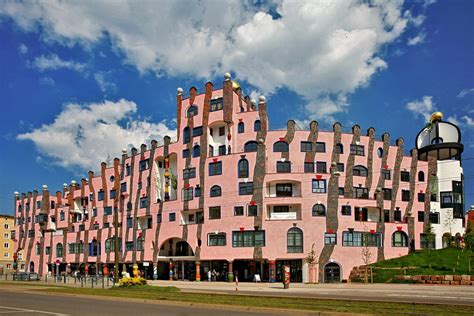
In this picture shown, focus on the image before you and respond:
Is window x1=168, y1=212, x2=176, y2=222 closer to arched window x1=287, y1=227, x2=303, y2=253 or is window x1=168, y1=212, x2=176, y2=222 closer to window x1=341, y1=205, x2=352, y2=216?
arched window x1=287, y1=227, x2=303, y2=253

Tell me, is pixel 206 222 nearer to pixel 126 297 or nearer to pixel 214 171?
pixel 214 171

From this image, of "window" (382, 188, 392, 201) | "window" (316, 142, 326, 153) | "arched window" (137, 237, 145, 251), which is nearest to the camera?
"window" (316, 142, 326, 153)

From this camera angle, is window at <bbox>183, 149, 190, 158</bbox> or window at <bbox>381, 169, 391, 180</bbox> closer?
window at <bbox>381, 169, 391, 180</bbox>

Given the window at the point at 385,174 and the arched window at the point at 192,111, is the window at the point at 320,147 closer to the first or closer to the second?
the window at the point at 385,174

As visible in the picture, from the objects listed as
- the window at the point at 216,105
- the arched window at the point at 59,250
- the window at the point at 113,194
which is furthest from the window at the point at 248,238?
the arched window at the point at 59,250

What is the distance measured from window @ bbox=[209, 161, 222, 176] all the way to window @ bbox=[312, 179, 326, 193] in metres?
12.4

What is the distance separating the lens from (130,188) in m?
80.0

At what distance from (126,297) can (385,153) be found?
4868cm

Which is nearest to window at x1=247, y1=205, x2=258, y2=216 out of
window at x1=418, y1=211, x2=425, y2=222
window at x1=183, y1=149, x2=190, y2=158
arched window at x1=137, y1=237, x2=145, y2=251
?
window at x1=183, y1=149, x2=190, y2=158

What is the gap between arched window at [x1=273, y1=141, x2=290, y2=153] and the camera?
212ft

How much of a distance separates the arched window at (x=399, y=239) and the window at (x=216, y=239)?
21.8m

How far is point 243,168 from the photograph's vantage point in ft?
209

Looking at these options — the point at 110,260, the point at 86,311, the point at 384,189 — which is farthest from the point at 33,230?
the point at 86,311

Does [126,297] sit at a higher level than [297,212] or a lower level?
lower
